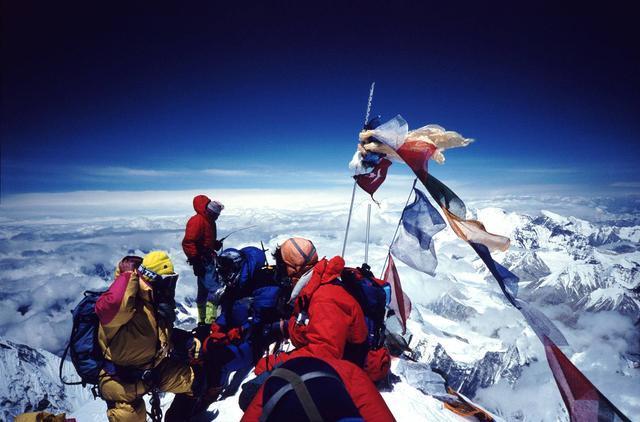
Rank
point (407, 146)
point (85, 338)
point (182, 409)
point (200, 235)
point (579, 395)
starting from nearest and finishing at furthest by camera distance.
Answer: point (85, 338), point (579, 395), point (182, 409), point (407, 146), point (200, 235)

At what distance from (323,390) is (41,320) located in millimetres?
275660

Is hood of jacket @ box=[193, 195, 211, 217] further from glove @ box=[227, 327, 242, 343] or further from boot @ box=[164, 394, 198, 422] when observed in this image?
boot @ box=[164, 394, 198, 422]

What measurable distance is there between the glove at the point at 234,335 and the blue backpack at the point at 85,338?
2.23 m

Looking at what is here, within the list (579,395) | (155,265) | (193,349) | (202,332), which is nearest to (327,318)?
(155,265)

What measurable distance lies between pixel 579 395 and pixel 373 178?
5.57m

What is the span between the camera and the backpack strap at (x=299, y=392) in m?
1.67

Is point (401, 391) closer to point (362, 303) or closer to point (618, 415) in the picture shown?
point (362, 303)

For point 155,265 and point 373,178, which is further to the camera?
point 373,178

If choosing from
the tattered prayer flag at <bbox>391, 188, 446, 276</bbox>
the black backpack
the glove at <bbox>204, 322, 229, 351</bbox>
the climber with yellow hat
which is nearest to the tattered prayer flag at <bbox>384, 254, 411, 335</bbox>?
the tattered prayer flag at <bbox>391, 188, 446, 276</bbox>

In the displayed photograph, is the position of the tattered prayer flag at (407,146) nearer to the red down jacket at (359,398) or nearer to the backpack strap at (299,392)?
the red down jacket at (359,398)

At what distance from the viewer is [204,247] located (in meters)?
8.62

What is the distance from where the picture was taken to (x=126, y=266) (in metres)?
4.35

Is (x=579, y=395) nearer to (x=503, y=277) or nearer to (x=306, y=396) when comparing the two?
(x=503, y=277)

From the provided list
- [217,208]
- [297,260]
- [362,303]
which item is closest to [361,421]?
[362,303]
